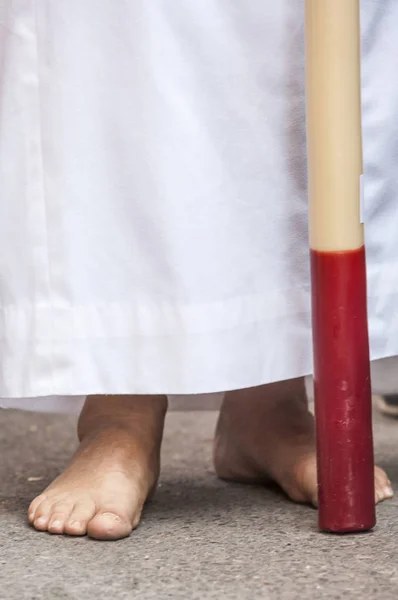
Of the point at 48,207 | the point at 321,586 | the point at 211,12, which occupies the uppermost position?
the point at 211,12

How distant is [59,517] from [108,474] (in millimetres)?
63

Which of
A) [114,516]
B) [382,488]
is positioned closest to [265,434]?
[382,488]

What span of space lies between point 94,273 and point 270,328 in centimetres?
15

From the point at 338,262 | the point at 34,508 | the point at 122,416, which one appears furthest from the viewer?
the point at 122,416

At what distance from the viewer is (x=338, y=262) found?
0.77 m

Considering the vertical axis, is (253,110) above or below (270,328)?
above

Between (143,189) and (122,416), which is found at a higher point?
(143,189)

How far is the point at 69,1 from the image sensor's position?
2.64 ft

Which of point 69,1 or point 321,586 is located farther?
point 69,1

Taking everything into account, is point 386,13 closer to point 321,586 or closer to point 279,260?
point 279,260

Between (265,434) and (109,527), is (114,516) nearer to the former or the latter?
(109,527)

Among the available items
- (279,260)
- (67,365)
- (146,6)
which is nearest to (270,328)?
(279,260)

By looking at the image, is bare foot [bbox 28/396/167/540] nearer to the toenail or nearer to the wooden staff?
the toenail

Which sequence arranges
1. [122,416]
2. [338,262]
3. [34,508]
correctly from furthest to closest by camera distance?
[122,416]
[34,508]
[338,262]
